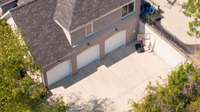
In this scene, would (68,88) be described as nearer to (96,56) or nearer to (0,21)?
(96,56)

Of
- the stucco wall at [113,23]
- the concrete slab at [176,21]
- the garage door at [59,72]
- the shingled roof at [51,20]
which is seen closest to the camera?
the shingled roof at [51,20]

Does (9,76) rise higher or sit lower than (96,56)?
higher

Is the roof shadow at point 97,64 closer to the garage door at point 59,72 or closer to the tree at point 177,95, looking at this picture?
the garage door at point 59,72

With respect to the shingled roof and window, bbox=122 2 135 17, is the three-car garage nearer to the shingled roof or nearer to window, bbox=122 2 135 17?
the shingled roof

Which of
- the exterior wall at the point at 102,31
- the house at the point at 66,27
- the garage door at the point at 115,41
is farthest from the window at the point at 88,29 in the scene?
the garage door at the point at 115,41

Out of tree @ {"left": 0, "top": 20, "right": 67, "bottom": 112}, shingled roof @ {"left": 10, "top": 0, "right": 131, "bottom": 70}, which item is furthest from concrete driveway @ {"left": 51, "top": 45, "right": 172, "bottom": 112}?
tree @ {"left": 0, "top": 20, "right": 67, "bottom": 112}

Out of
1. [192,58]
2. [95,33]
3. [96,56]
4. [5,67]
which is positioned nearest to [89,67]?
[96,56]
